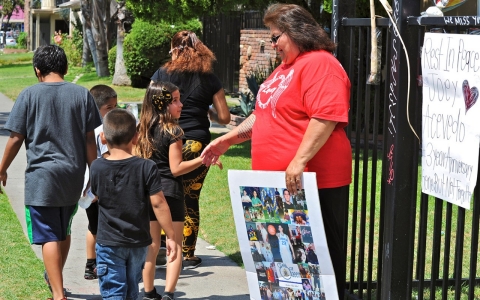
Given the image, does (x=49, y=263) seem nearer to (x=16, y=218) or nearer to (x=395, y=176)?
(x=395, y=176)

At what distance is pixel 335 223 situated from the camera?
14.8 ft

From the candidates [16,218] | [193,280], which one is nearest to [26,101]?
[193,280]

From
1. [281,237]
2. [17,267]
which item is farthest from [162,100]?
[17,267]

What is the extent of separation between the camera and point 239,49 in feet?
74.7

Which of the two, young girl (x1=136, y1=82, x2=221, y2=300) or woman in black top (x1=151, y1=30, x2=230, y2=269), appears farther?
woman in black top (x1=151, y1=30, x2=230, y2=269)

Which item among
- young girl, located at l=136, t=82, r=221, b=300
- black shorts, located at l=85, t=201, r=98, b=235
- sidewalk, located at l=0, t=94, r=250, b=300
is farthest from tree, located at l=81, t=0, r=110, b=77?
young girl, located at l=136, t=82, r=221, b=300

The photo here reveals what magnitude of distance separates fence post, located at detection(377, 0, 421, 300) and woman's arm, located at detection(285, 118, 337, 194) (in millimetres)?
398

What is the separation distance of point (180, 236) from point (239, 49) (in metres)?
17.5

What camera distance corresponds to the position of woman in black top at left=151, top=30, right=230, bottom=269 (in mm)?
6219

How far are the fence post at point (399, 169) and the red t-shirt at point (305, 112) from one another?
0.82 feet

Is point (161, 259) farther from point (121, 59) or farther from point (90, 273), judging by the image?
point (121, 59)

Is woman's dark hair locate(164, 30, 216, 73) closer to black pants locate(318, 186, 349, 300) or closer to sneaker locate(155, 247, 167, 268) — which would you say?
sneaker locate(155, 247, 167, 268)

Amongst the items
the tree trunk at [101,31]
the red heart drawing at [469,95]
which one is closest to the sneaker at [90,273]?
the red heart drawing at [469,95]

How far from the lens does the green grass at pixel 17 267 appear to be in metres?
5.87
